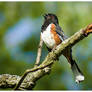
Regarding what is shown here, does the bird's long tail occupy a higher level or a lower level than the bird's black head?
lower

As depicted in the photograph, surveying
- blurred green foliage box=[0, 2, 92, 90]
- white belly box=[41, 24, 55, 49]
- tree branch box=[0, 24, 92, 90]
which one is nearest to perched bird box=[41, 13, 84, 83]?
white belly box=[41, 24, 55, 49]

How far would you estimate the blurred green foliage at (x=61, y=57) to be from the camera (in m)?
4.43

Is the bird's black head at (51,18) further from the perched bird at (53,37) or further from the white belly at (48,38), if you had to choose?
the white belly at (48,38)

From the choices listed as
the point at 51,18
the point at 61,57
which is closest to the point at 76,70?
the point at 51,18

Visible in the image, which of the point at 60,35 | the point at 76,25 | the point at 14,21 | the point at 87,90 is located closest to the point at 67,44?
the point at 60,35

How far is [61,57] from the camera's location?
4344 millimetres

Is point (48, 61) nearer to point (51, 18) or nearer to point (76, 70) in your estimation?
point (76, 70)

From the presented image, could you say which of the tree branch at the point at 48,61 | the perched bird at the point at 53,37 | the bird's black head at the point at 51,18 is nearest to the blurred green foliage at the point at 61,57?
the bird's black head at the point at 51,18

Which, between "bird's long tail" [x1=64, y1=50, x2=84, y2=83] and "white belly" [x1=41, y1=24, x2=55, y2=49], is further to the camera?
"white belly" [x1=41, y1=24, x2=55, y2=49]

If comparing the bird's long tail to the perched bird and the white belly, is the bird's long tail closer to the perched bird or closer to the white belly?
the perched bird

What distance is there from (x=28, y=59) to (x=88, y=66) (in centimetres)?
75

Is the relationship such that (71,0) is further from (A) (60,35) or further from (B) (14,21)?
(A) (60,35)

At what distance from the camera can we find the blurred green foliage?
4.43 m

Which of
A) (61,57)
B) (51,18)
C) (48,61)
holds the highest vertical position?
(51,18)
